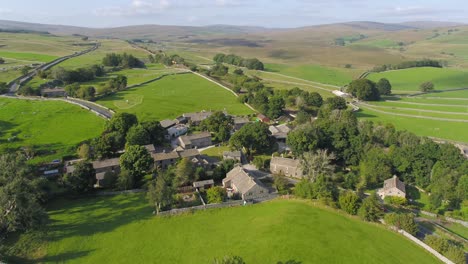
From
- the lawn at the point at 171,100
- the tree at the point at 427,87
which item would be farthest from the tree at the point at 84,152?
the tree at the point at 427,87

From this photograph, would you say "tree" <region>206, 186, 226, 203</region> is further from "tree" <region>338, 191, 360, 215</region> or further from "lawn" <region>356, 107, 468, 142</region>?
"lawn" <region>356, 107, 468, 142</region>

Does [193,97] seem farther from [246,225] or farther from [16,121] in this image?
[246,225]

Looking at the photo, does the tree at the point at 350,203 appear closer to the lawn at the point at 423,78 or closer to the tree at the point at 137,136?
the tree at the point at 137,136

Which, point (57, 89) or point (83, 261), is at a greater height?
point (57, 89)

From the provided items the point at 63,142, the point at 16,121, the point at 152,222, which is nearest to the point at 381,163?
the point at 152,222

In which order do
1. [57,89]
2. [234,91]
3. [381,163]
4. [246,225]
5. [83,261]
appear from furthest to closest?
1. [234,91]
2. [57,89]
3. [381,163]
4. [246,225]
5. [83,261]

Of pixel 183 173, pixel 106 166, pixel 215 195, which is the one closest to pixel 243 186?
pixel 215 195
